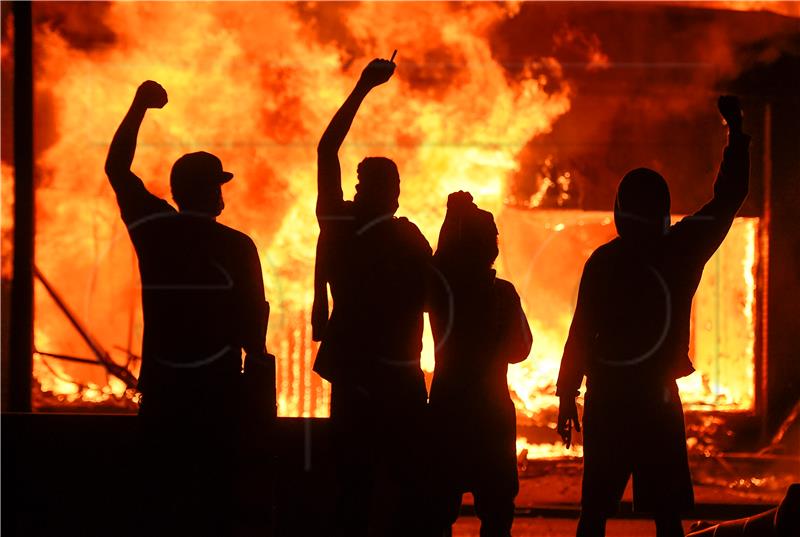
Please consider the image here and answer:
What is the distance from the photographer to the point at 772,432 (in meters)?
9.49

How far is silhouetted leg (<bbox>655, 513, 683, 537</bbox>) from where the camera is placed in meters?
4.11

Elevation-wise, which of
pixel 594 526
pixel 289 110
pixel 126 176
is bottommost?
pixel 594 526

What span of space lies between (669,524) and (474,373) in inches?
43.0

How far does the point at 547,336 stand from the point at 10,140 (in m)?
6.07

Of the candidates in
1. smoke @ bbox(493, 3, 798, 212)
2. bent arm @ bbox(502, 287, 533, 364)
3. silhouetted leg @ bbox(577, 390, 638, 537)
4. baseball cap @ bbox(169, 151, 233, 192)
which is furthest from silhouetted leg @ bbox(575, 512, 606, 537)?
smoke @ bbox(493, 3, 798, 212)

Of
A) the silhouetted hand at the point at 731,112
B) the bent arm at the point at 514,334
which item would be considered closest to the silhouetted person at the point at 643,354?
the bent arm at the point at 514,334

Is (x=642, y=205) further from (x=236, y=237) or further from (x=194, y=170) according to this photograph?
(x=194, y=170)

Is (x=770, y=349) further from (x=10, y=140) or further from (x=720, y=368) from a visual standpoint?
(x=10, y=140)

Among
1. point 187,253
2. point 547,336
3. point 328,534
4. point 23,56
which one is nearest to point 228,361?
point 187,253

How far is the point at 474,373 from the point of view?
13.5 ft

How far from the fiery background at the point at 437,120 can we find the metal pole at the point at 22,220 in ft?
6.97

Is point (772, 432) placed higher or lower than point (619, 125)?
lower

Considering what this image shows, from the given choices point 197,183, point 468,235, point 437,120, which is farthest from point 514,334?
point 437,120

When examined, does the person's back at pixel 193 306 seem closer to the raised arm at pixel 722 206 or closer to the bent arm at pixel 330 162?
the bent arm at pixel 330 162
